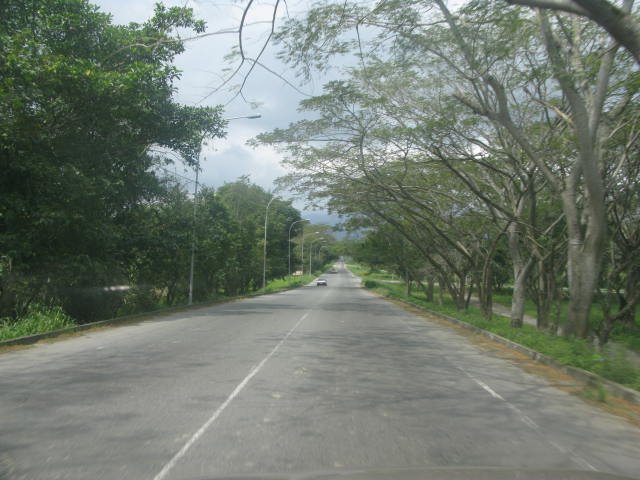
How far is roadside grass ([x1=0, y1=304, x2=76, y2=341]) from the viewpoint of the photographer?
12.3 metres

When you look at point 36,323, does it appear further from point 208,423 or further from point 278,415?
point 278,415

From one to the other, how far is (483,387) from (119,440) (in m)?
5.15

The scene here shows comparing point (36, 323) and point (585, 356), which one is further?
point (36, 323)

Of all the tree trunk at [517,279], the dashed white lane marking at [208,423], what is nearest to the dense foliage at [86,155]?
the dashed white lane marking at [208,423]

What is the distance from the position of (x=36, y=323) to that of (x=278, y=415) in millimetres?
9772

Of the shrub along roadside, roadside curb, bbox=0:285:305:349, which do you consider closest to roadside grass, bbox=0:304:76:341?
the shrub along roadside

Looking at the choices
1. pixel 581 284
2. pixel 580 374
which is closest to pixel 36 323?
pixel 580 374

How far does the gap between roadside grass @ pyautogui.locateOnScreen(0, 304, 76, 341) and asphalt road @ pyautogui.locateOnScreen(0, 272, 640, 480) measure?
1.45 metres

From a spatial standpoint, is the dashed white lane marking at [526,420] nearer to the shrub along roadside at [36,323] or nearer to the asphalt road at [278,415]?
the asphalt road at [278,415]

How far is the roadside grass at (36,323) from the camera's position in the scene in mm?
12328

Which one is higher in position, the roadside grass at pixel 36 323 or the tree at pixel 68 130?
the tree at pixel 68 130

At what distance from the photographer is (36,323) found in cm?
1343

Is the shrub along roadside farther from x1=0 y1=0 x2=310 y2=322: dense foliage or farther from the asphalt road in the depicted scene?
the asphalt road

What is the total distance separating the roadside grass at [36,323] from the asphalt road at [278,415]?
1453 millimetres
